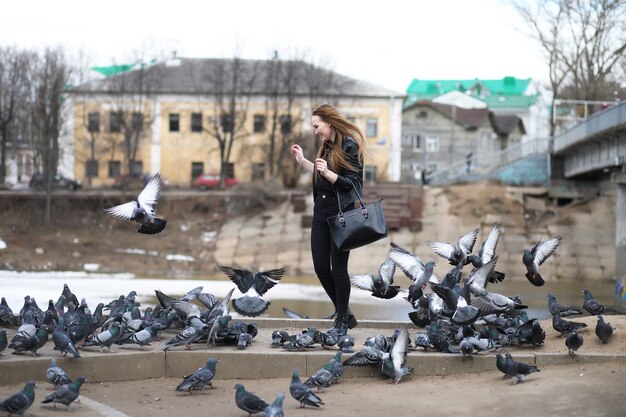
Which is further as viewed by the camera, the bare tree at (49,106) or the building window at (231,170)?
the building window at (231,170)

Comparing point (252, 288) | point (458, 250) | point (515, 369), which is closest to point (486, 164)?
point (458, 250)

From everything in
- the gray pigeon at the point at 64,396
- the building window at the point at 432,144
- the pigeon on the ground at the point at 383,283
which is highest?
the building window at the point at 432,144

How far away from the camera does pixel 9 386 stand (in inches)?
350

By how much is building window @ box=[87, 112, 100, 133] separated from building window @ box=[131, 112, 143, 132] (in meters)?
2.22

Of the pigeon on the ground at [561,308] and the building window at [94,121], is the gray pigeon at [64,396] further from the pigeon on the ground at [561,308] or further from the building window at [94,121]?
the building window at [94,121]

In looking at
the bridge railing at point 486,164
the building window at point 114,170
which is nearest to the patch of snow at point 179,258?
the bridge railing at point 486,164

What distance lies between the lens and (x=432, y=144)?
86.6 m

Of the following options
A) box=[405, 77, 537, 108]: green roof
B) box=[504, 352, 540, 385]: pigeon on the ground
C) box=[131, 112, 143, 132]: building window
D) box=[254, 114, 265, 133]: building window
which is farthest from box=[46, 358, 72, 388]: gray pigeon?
box=[405, 77, 537, 108]: green roof

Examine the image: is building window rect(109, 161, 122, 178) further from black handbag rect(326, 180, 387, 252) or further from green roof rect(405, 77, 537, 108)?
black handbag rect(326, 180, 387, 252)

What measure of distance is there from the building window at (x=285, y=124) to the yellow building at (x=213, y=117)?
90mm

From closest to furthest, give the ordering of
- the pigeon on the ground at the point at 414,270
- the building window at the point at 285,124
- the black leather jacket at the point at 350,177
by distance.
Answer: the black leather jacket at the point at 350,177, the pigeon on the ground at the point at 414,270, the building window at the point at 285,124

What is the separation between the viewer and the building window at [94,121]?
210ft

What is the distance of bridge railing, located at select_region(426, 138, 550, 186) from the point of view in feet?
176

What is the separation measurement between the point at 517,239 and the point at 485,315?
3508cm
